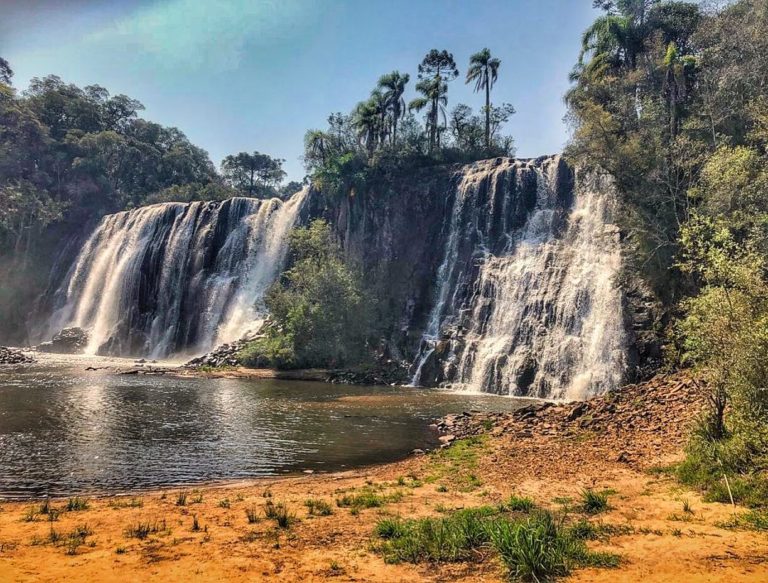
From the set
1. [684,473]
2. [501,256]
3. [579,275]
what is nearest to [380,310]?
[501,256]

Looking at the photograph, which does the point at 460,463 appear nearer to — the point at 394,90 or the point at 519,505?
the point at 519,505

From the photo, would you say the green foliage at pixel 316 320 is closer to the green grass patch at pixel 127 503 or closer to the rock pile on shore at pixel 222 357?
the rock pile on shore at pixel 222 357

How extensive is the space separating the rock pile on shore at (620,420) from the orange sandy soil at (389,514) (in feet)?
0.37

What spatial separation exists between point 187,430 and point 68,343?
41.5 metres

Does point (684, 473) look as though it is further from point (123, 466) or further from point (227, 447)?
point (123, 466)

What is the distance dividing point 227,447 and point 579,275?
27.2 metres

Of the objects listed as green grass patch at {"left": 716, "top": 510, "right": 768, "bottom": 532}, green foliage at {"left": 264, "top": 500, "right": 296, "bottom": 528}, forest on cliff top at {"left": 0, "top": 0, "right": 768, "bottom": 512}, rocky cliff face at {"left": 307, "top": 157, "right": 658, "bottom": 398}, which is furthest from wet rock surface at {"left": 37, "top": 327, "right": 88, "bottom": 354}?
green grass patch at {"left": 716, "top": 510, "right": 768, "bottom": 532}

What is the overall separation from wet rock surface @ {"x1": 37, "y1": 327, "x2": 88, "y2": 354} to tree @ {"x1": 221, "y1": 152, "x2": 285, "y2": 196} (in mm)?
55059

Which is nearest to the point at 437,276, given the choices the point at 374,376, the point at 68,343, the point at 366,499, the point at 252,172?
the point at 374,376

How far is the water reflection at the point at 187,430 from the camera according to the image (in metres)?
13.3

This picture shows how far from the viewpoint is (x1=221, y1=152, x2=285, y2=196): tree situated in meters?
105

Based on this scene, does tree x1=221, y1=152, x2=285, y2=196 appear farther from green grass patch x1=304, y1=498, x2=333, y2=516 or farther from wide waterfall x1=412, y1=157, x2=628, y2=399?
green grass patch x1=304, y1=498, x2=333, y2=516

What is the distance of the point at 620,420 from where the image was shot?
1614 centimetres

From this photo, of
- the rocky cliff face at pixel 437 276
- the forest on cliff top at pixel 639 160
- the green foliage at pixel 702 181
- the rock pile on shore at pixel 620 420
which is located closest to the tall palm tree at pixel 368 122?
the forest on cliff top at pixel 639 160
